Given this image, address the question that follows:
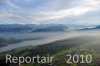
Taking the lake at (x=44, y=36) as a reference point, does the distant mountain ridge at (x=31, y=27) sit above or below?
above

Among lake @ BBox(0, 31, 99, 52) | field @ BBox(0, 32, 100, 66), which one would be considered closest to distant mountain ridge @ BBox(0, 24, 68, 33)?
lake @ BBox(0, 31, 99, 52)

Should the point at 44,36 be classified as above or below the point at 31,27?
below

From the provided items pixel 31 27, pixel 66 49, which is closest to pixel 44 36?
pixel 31 27

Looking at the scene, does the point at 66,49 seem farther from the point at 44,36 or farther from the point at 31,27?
the point at 31,27

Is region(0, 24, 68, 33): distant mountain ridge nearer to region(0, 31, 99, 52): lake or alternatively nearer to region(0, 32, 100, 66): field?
region(0, 31, 99, 52): lake

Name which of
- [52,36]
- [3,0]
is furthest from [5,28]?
[52,36]

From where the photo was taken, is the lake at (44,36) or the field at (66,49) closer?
the field at (66,49)

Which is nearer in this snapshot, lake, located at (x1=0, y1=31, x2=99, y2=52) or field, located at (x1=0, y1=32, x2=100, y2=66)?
field, located at (x1=0, y1=32, x2=100, y2=66)

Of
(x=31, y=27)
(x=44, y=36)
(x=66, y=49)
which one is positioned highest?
(x=31, y=27)

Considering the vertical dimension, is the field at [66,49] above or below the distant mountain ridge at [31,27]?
below

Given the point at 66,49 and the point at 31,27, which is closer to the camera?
the point at 66,49

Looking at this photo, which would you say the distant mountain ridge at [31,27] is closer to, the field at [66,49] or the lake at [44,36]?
the lake at [44,36]

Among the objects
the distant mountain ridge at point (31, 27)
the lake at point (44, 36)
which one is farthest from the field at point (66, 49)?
the distant mountain ridge at point (31, 27)
